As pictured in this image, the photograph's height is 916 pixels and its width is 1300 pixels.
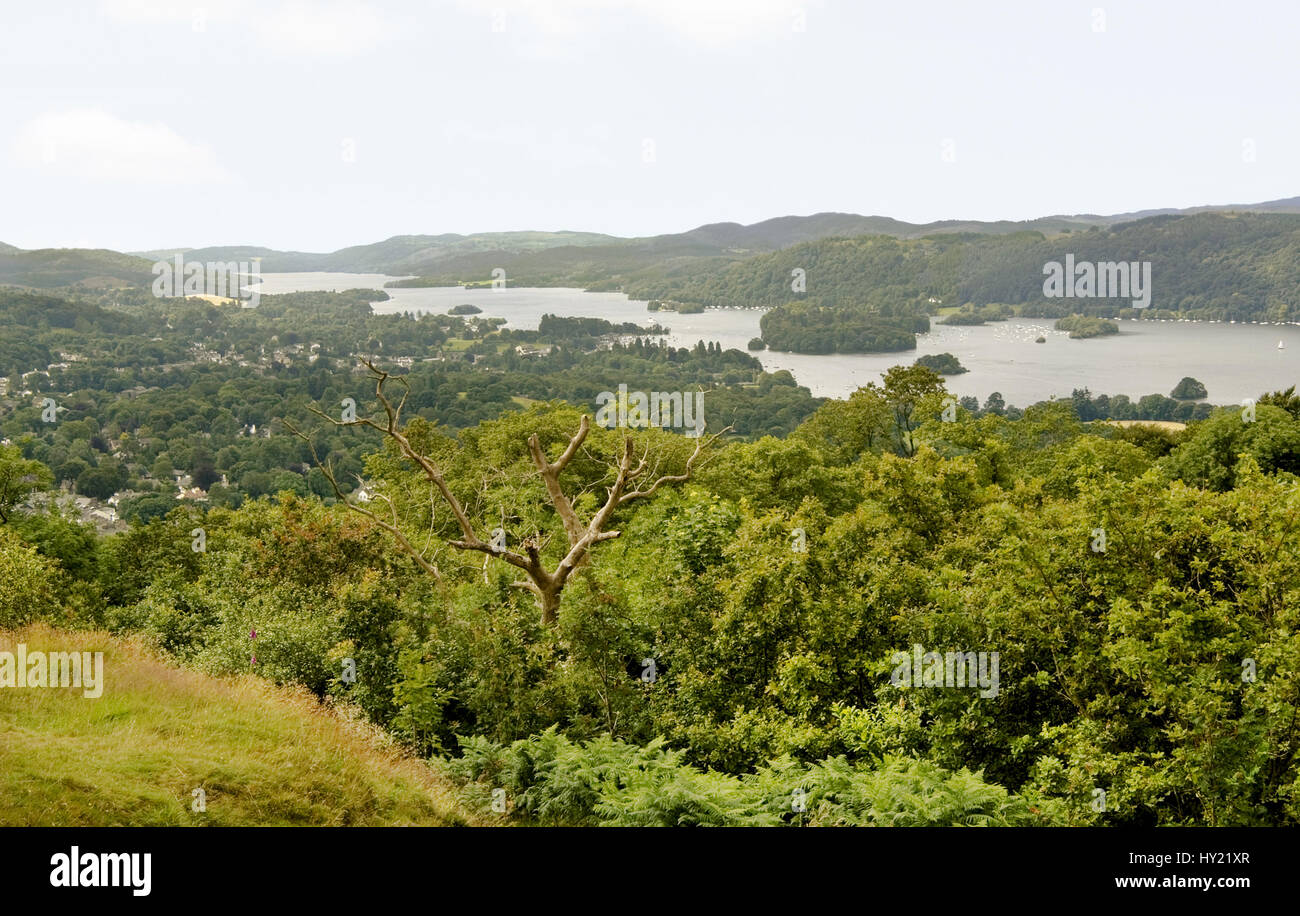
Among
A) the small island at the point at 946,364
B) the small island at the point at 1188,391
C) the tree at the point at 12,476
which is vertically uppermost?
the small island at the point at 946,364

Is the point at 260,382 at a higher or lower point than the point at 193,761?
higher

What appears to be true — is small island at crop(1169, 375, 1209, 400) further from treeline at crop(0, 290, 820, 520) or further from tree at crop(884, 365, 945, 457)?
tree at crop(884, 365, 945, 457)

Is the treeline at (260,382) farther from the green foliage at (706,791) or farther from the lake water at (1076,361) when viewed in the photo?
the green foliage at (706,791)

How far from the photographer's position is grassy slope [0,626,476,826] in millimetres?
8375

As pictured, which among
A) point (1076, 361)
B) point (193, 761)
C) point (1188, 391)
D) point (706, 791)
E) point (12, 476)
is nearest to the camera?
point (706, 791)

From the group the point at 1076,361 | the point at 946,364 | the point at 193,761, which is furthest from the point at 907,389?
the point at 1076,361

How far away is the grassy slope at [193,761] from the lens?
27.5ft

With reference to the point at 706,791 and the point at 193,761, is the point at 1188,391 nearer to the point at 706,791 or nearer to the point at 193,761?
the point at 706,791

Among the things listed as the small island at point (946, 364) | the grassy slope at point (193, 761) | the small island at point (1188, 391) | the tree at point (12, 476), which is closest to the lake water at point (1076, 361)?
the small island at point (946, 364)

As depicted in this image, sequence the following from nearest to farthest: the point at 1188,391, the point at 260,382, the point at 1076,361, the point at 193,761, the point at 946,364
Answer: the point at 193,761 → the point at 260,382 → the point at 1188,391 → the point at 946,364 → the point at 1076,361

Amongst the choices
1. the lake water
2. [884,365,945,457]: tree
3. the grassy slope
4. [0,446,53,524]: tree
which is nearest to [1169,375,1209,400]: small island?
A: the lake water

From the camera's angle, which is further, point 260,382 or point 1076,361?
point 1076,361

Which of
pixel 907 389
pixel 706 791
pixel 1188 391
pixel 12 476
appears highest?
pixel 907 389

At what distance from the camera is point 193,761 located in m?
9.25
